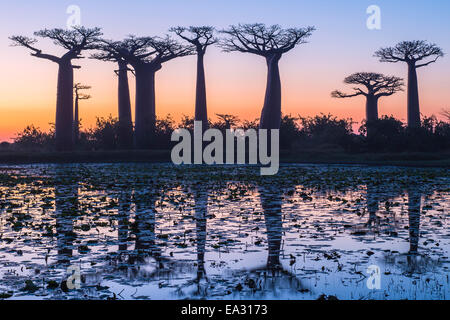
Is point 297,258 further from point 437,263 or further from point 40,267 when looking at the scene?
point 40,267

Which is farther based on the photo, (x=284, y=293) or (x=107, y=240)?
(x=107, y=240)

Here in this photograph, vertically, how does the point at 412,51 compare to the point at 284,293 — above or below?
above

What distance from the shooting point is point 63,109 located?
51.8m

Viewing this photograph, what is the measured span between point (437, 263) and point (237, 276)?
2966 mm

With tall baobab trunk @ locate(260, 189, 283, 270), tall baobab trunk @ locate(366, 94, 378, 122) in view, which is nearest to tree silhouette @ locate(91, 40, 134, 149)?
tall baobab trunk @ locate(366, 94, 378, 122)

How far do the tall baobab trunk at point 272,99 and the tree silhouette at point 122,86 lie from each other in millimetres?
12528

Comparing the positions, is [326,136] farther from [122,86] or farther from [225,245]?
[225,245]

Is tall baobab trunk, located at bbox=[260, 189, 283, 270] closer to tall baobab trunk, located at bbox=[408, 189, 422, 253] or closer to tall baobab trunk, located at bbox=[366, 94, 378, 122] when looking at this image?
tall baobab trunk, located at bbox=[408, 189, 422, 253]

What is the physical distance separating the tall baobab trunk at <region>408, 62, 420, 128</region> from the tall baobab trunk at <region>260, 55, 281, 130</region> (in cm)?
1695

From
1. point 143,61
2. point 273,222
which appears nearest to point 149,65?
point 143,61

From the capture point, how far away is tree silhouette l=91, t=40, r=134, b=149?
5406cm

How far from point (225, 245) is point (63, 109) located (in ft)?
146
